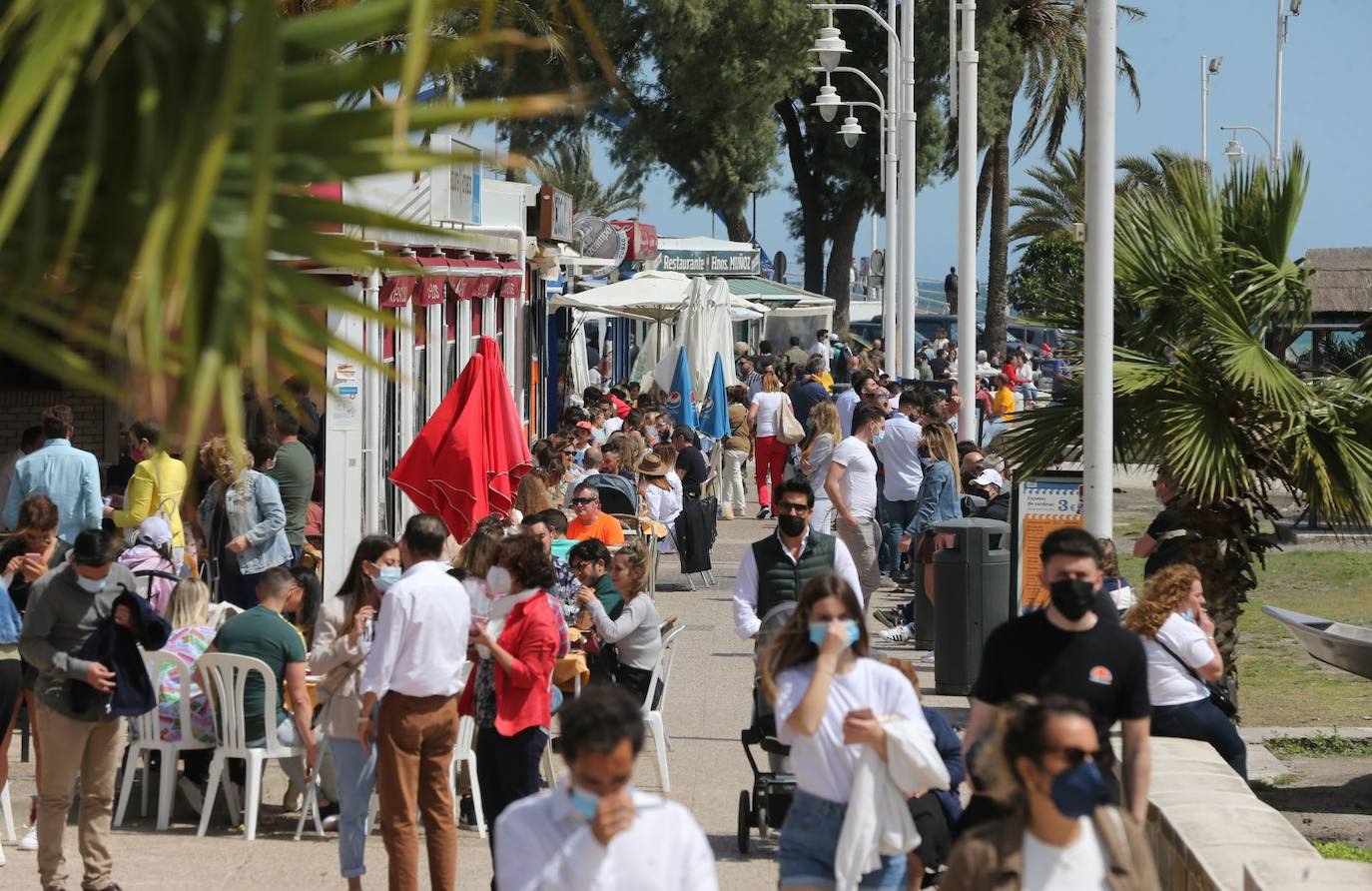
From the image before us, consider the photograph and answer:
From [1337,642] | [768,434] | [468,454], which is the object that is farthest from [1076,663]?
[768,434]

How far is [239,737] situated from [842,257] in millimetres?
45117

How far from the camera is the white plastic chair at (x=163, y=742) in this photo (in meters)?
9.52

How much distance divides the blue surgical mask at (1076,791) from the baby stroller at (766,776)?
394cm

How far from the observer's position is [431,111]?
2.56m

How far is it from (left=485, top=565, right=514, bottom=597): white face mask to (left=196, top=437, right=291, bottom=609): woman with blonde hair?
3973mm

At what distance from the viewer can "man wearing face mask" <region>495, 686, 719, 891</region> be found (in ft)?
14.3

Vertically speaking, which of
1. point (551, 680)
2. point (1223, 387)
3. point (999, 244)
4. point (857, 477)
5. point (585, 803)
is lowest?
point (551, 680)

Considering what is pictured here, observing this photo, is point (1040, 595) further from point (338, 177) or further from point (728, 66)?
point (728, 66)

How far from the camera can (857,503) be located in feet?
45.5

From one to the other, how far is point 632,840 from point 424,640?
Answer: 3.19 metres

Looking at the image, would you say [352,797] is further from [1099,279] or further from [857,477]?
[857,477]

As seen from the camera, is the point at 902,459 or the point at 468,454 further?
the point at 902,459

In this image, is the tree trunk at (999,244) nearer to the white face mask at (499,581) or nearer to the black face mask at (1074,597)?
the white face mask at (499,581)

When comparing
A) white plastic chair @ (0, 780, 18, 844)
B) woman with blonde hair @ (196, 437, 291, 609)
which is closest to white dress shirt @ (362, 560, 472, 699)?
white plastic chair @ (0, 780, 18, 844)
